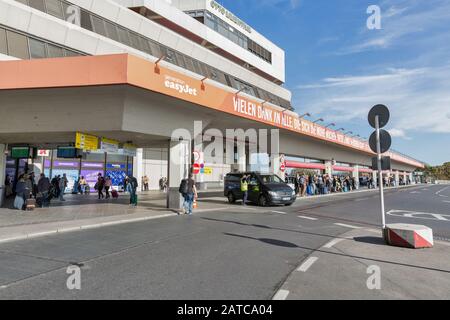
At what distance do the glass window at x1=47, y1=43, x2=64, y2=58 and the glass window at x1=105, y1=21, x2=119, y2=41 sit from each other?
510 cm

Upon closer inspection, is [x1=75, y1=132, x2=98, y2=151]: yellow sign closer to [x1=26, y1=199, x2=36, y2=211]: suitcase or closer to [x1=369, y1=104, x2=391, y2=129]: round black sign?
[x1=26, y1=199, x2=36, y2=211]: suitcase

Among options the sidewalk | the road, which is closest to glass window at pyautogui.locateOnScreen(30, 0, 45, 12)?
the road

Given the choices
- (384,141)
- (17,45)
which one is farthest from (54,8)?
(384,141)

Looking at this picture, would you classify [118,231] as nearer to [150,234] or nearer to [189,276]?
[150,234]

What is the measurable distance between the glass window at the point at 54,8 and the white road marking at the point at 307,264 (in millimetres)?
22066

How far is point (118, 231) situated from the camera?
32.0 feet

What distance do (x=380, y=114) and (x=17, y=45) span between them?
17877mm

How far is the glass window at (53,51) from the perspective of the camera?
19.2m

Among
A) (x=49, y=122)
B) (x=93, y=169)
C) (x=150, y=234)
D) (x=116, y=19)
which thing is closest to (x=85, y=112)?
(x=49, y=122)

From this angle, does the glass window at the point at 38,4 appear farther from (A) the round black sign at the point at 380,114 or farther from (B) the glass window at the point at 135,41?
(A) the round black sign at the point at 380,114

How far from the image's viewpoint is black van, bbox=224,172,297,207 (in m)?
18.3

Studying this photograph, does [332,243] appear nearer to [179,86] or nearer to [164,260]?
[164,260]

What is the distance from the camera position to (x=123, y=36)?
25.8 m
